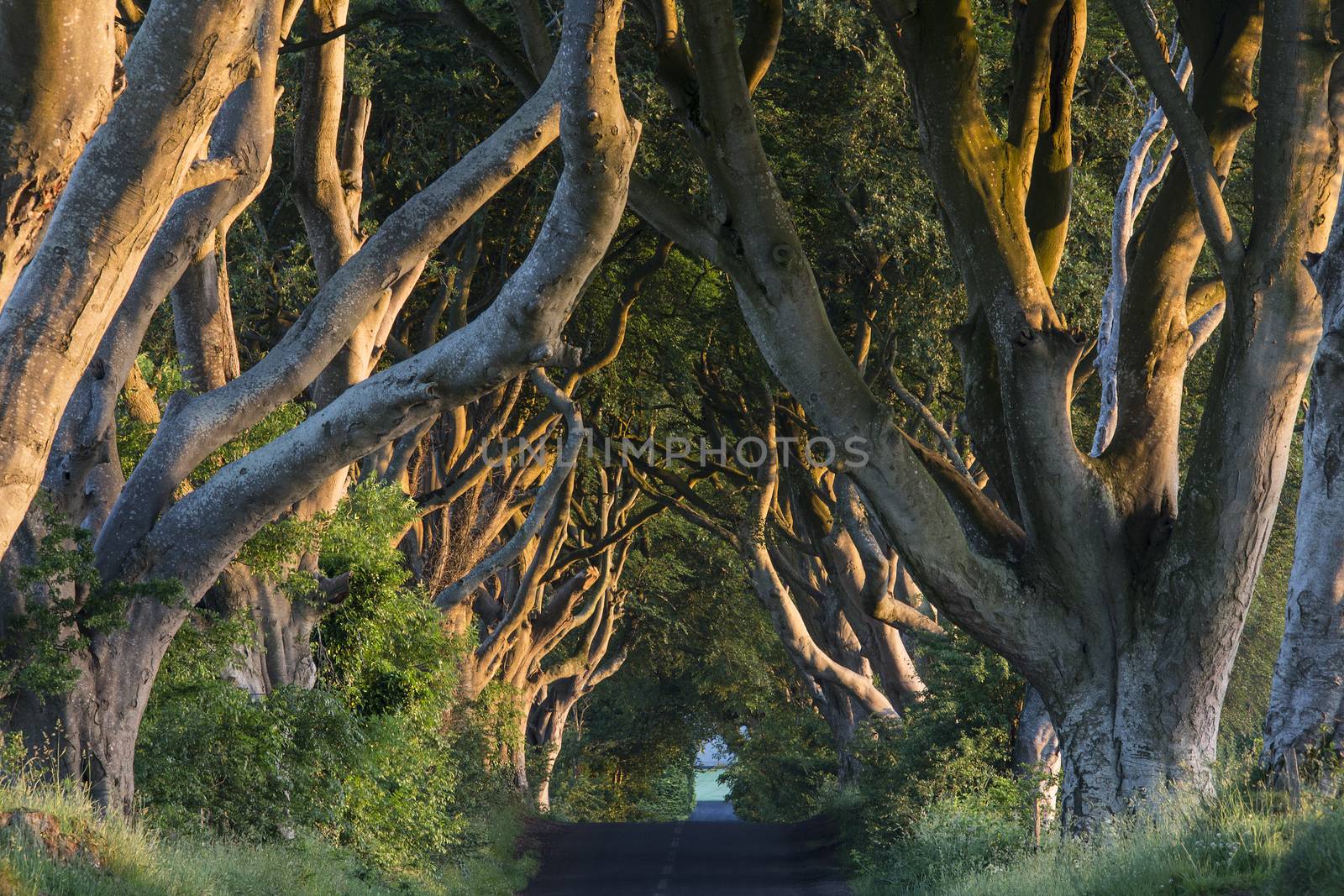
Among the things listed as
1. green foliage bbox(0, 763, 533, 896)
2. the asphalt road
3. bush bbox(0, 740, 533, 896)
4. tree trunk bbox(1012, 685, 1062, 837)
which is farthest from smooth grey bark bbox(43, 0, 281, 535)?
tree trunk bbox(1012, 685, 1062, 837)

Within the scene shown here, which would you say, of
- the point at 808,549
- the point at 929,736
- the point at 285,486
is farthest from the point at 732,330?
the point at 285,486

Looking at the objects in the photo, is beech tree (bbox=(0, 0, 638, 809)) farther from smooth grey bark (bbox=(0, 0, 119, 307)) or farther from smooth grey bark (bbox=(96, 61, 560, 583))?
smooth grey bark (bbox=(0, 0, 119, 307))

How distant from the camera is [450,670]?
1631 centimetres

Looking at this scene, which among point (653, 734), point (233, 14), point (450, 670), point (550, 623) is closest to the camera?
point (233, 14)

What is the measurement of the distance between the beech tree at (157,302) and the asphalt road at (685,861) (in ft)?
34.3

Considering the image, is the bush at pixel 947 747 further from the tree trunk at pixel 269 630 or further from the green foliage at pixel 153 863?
the tree trunk at pixel 269 630

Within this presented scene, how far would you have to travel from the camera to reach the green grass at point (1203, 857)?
6027mm

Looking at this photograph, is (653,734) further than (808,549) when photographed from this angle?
Yes

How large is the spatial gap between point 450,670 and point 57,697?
7.58m

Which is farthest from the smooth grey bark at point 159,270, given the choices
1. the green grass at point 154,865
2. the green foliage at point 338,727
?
the green grass at point 154,865

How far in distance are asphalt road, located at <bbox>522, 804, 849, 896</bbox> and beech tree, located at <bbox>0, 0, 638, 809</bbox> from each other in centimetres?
1047

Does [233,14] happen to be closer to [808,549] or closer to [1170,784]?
[1170,784]

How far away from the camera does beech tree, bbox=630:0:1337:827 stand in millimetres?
8875

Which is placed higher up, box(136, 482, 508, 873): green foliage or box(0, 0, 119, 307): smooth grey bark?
box(0, 0, 119, 307): smooth grey bark
